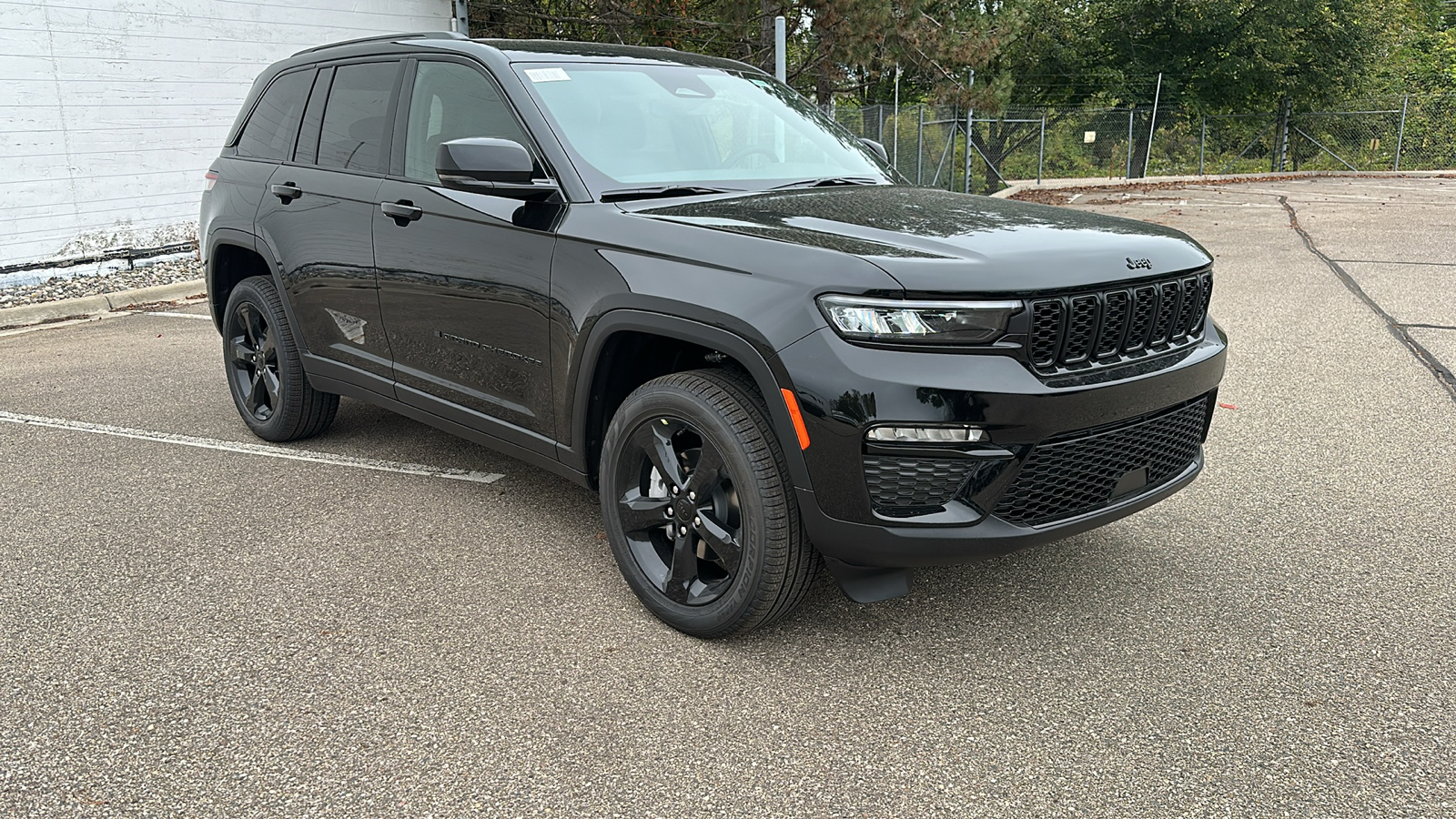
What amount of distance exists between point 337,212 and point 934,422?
2.98 meters

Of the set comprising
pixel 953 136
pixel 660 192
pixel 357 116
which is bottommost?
pixel 953 136

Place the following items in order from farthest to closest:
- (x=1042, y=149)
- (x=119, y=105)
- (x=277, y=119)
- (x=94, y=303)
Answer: (x=1042, y=149) → (x=119, y=105) → (x=94, y=303) → (x=277, y=119)

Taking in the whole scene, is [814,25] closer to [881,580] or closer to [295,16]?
Answer: [295,16]

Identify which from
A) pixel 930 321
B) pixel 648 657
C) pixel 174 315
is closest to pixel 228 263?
pixel 648 657

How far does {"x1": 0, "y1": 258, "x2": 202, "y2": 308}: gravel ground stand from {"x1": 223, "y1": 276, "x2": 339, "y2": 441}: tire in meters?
5.84

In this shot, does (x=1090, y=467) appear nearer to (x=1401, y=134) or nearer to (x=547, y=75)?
(x=547, y=75)

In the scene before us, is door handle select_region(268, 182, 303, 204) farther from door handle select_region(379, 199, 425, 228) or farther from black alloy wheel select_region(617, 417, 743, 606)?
black alloy wheel select_region(617, 417, 743, 606)

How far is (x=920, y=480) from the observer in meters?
2.85

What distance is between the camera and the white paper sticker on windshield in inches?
154

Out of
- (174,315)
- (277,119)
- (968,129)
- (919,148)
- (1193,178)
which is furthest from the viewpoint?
(1193,178)

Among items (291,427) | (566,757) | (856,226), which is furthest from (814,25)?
(566,757)

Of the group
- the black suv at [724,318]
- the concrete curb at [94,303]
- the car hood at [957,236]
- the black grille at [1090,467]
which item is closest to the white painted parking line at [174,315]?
the concrete curb at [94,303]

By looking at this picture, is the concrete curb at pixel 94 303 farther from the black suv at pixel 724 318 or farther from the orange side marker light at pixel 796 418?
the orange side marker light at pixel 796 418

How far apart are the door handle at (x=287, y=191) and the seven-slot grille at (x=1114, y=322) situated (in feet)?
11.3
